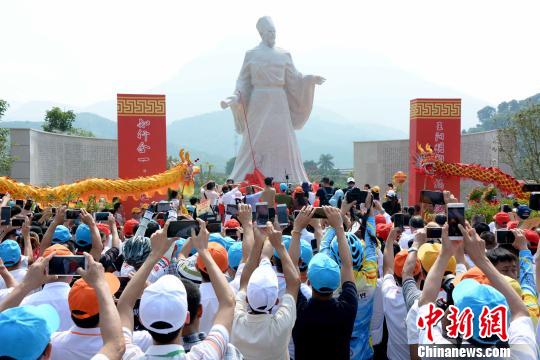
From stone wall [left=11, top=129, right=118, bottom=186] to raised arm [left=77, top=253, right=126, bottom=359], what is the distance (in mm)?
14471

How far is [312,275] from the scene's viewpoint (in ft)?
9.22

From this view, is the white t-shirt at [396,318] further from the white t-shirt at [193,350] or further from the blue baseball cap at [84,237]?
the blue baseball cap at [84,237]

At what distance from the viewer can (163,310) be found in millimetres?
2031

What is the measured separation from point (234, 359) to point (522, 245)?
2021mm

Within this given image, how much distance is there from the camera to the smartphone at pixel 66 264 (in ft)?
7.75

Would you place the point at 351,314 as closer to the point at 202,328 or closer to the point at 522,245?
the point at 202,328

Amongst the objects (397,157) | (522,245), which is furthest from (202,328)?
(397,157)

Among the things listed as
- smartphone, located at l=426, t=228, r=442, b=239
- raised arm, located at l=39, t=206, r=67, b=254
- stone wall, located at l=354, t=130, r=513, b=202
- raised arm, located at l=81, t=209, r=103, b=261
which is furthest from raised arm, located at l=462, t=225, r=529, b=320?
stone wall, located at l=354, t=130, r=513, b=202

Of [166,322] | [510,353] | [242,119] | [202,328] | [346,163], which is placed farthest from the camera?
[346,163]

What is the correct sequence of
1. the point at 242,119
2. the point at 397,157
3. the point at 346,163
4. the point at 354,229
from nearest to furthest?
1. the point at 354,229
2. the point at 242,119
3. the point at 397,157
4. the point at 346,163

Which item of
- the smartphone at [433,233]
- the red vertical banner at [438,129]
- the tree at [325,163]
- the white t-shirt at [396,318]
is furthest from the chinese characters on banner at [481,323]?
the tree at [325,163]

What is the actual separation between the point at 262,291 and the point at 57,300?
116cm

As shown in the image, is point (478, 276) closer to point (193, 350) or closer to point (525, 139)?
point (193, 350)

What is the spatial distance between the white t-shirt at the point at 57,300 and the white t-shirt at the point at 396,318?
1.73m
